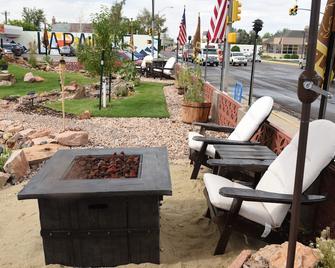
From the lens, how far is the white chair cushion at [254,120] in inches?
196

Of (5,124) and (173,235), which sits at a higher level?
(173,235)

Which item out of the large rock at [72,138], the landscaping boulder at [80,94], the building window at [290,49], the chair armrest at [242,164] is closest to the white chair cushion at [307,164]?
the chair armrest at [242,164]

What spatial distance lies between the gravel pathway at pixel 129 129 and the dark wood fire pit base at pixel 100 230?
3.51 m

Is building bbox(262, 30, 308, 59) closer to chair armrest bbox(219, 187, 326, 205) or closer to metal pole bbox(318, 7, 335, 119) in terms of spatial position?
metal pole bbox(318, 7, 335, 119)

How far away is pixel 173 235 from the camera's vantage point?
3.74m

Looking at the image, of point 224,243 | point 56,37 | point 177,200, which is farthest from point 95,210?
point 56,37

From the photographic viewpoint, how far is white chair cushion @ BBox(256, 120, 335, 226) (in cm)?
302

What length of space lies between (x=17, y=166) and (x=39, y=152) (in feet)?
2.26

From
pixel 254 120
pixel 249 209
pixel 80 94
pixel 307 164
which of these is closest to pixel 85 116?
pixel 80 94

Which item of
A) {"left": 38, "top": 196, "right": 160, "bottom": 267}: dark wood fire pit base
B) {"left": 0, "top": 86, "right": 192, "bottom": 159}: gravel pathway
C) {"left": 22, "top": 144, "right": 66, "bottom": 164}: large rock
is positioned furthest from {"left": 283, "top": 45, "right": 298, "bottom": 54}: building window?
{"left": 38, "top": 196, "right": 160, "bottom": 267}: dark wood fire pit base

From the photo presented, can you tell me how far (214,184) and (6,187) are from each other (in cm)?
317

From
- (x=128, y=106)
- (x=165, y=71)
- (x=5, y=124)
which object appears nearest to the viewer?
(x=5, y=124)

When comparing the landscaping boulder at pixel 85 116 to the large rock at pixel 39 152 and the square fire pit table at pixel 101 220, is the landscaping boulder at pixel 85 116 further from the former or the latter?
the square fire pit table at pixel 101 220

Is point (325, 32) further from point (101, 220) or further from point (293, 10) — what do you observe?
point (293, 10)
